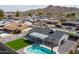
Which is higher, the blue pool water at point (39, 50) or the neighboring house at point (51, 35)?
the neighboring house at point (51, 35)

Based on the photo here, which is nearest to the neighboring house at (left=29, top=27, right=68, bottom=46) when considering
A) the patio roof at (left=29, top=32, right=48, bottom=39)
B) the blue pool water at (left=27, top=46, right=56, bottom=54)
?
the patio roof at (left=29, top=32, right=48, bottom=39)

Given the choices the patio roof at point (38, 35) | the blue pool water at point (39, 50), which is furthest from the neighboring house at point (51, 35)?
the blue pool water at point (39, 50)

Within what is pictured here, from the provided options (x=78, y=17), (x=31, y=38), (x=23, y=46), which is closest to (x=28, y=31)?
(x=31, y=38)

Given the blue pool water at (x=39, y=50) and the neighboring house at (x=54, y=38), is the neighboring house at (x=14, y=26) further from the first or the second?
the blue pool water at (x=39, y=50)

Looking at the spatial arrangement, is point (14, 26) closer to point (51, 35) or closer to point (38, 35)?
point (38, 35)

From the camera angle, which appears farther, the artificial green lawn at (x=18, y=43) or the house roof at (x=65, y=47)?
the artificial green lawn at (x=18, y=43)

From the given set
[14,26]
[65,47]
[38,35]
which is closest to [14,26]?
[14,26]

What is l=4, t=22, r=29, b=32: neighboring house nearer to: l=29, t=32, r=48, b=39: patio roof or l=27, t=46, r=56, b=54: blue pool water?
l=29, t=32, r=48, b=39: patio roof
